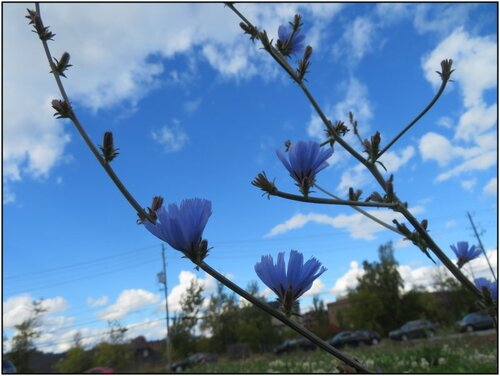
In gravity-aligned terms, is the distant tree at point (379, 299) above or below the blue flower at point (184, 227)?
above

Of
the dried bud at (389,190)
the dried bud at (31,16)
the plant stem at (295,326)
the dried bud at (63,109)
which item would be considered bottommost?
the plant stem at (295,326)

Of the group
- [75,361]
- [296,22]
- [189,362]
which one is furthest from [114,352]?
[296,22]

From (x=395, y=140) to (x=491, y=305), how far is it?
50cm

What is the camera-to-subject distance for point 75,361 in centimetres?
3478

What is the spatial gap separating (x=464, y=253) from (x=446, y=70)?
0.70 meters

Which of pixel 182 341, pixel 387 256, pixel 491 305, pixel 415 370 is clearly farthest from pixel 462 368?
pixel 387 256

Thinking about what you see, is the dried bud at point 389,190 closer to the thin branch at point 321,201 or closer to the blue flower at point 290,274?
the thin branch at point 321,201

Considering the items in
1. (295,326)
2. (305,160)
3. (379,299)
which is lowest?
(295,326)

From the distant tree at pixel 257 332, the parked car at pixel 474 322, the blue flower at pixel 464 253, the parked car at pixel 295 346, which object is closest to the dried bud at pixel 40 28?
the blue flower at pixel 464 253

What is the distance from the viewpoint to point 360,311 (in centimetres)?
3600

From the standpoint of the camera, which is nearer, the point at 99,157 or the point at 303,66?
the point at 99,157

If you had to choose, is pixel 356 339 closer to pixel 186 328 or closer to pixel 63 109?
pixel 186 328

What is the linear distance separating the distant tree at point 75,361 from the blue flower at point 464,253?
122 feet

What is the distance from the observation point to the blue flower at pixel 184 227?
0.86 metres
